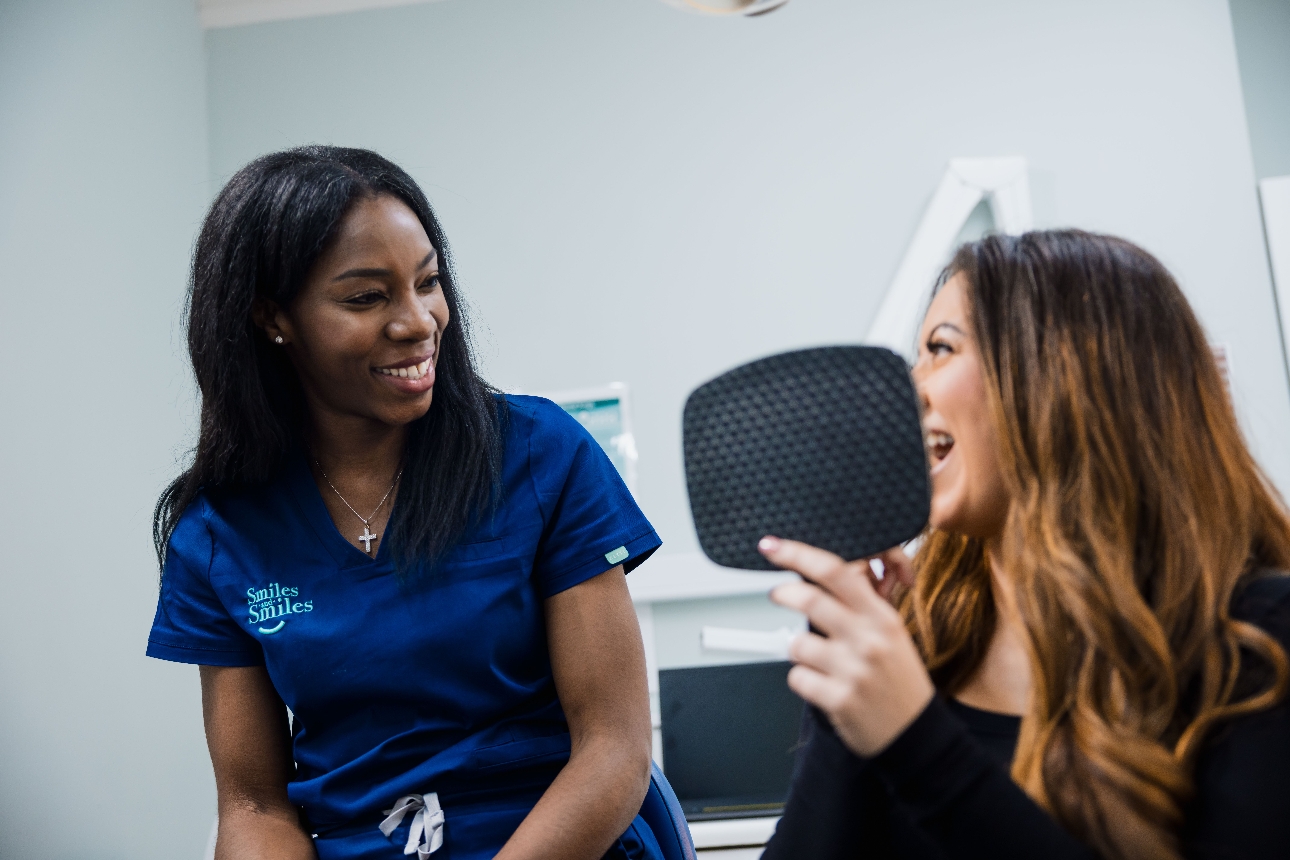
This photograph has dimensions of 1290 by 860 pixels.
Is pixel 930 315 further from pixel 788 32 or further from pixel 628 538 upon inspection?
pixel 788 32

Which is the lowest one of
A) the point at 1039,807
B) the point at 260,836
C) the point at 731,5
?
the point at 260,836

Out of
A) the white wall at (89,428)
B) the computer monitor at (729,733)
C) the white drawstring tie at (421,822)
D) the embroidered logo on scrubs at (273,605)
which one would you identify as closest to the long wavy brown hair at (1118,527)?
the white drawstring tie at (421,822)

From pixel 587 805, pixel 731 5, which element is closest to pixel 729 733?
pixel 587 805

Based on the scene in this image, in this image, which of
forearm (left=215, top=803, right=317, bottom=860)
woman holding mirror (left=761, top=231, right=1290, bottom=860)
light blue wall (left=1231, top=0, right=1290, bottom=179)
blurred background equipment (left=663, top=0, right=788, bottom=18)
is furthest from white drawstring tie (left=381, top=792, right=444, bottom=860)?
light blue wall (left=1231, top=0, right=1290, bottom=179)

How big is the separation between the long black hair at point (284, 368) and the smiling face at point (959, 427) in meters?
0.47

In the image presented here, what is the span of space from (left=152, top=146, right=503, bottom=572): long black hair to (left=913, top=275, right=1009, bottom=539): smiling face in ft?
1.54

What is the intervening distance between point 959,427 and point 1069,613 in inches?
6.3

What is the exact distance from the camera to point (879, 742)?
1.89ft

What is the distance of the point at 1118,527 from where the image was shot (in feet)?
2.33

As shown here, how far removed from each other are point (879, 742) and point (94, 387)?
73.1 inches

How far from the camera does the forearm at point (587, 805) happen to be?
3.13 feet

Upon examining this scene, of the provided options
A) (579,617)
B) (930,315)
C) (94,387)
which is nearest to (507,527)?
(579,617)

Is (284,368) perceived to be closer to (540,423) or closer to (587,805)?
(540,423)

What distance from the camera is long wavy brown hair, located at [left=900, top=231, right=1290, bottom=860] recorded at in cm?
64
